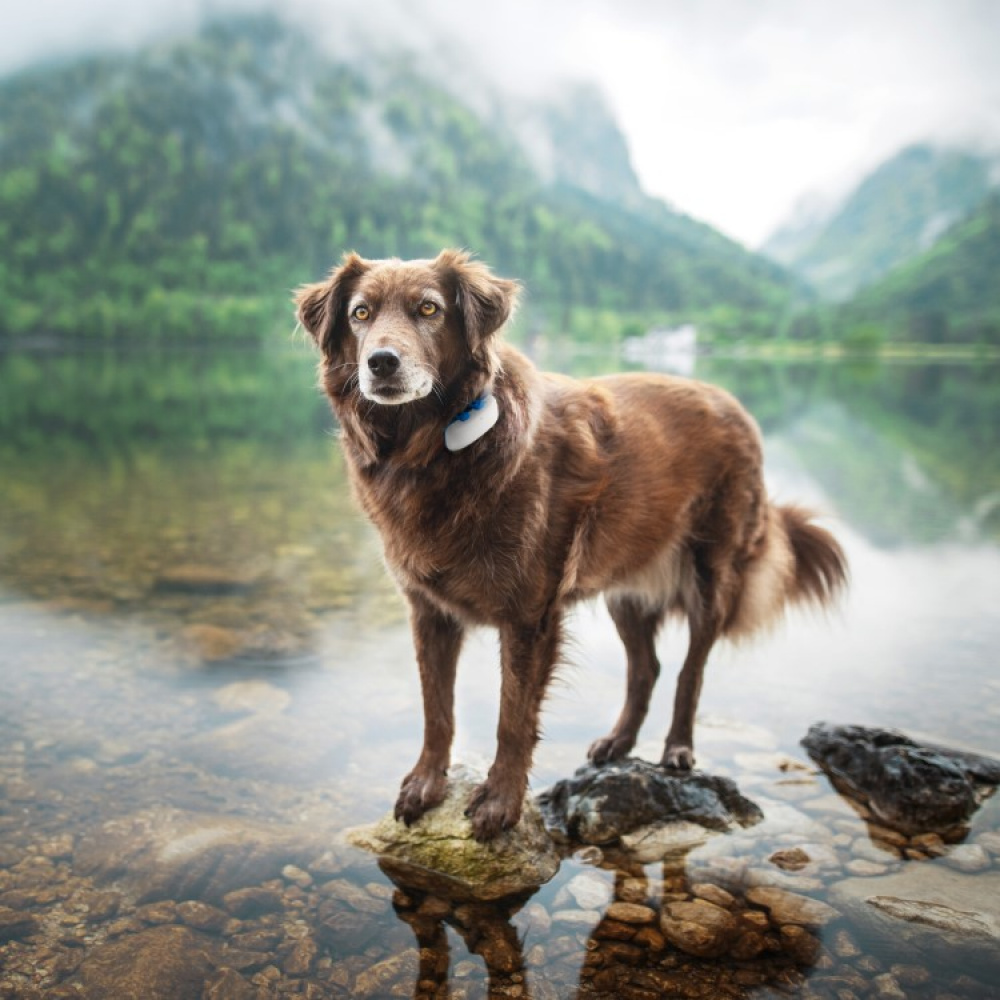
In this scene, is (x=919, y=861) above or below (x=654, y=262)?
below

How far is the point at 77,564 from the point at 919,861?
9.18 meters

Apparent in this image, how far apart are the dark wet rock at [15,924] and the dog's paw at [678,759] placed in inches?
133

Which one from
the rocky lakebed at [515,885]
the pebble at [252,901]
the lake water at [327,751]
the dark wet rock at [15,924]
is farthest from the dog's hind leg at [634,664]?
the dark wet rock at [15,924]

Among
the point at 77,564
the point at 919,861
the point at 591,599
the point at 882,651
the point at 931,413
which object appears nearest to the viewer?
the point at 919,861

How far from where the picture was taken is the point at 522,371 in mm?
4156

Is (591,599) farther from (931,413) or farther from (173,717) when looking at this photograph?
(931,413)

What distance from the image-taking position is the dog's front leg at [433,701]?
4434 millimetres

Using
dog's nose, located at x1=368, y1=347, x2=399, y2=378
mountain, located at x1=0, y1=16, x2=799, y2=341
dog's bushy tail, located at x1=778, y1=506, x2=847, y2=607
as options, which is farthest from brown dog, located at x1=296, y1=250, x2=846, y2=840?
mountain, located at x1=0, y1=16, x2=799, y2=341

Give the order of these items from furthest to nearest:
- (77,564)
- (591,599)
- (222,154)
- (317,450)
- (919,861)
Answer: (222,154), (317,450), (77,564), (591,599), (919,861)

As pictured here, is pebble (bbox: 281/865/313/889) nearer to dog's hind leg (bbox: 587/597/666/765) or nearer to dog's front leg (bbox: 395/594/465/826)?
dog's front leg (bbox: 395/594/465/826)

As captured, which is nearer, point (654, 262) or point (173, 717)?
point (173, 717)

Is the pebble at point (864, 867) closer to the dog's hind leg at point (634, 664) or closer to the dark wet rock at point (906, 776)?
the dark wet rock at point (906, 776)

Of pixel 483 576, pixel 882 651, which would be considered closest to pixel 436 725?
pixel 483 576

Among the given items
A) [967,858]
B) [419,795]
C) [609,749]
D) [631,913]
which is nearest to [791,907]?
[631,913]
